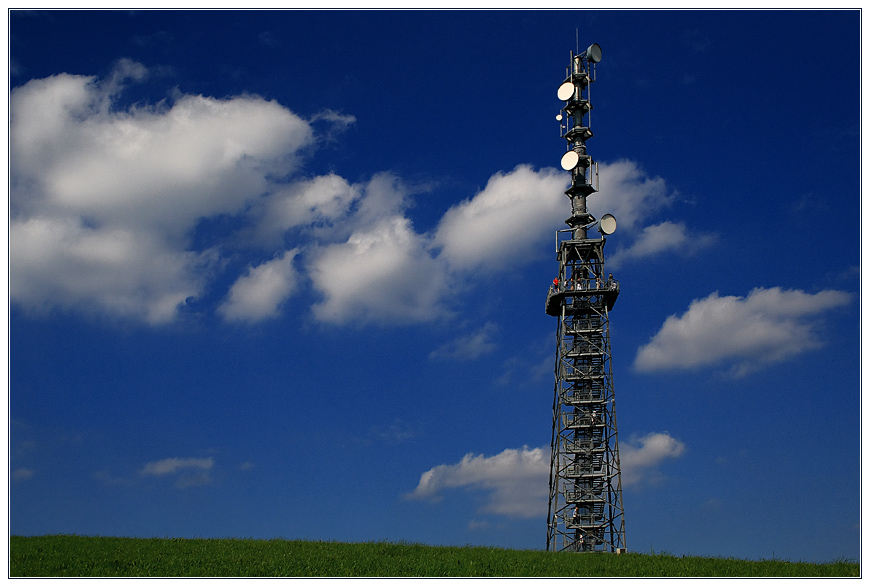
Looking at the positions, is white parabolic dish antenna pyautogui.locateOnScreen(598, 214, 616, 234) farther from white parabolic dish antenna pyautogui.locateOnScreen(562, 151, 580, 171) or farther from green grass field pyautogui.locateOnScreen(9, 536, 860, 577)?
green grass field pyautogui.locateOnScreen(9, 536, 860, 577)

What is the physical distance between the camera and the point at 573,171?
5403cm

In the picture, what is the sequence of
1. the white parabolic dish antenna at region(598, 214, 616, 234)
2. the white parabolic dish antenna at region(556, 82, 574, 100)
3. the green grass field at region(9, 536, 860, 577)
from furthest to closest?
1. the white parabolic dish antenna at region(556, 82, 574, 100)
2. the white parabolic dish antenna at region(598, 214, 616, 234)
3. the green grass field at region(9, 536, 860, 577)

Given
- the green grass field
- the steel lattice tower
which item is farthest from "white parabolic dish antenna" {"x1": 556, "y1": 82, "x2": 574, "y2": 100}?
the green grass field

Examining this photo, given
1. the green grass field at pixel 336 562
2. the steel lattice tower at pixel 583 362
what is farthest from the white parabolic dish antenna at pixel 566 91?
the green grass field at pixel 336 562

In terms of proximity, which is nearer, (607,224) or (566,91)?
(607,224)

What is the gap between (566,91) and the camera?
183 ft

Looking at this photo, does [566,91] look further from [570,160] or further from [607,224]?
[607,224]

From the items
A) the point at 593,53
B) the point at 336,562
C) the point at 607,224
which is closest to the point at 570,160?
the point at 607,224

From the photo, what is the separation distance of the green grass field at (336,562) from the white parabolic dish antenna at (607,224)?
83.3ft

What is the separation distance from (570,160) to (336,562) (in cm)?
3515

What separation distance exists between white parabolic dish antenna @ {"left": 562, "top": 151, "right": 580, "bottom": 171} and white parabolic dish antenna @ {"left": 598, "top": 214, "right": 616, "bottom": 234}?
4.55 metres

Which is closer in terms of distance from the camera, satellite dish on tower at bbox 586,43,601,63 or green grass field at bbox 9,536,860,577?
green grass field at bbox 9,536,860,577

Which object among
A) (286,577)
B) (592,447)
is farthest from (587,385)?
(286,577)

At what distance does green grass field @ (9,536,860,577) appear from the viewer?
27859 mm
